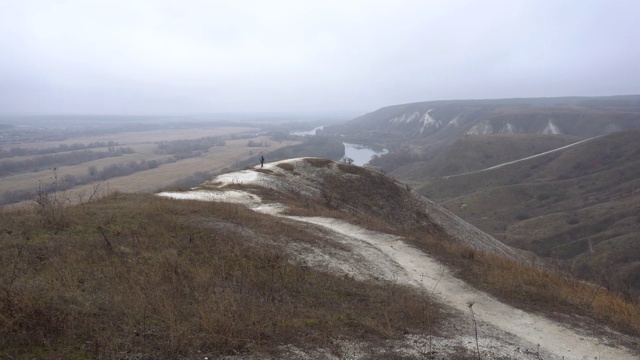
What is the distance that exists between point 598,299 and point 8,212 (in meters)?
20.9

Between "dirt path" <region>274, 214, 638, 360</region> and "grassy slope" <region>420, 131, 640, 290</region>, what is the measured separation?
33.0 m

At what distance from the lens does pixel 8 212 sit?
13.2m

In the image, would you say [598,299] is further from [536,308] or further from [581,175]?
[581,175]

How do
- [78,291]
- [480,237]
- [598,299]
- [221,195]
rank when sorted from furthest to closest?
1. [480,237]
2. [221,195]
3. [598,299]
4. [78,291]

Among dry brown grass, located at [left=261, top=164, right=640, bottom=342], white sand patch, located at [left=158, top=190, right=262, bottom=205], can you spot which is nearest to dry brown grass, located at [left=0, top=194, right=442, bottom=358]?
dry brown grass, located at [left=261, top=164, right=640, bottom=342]

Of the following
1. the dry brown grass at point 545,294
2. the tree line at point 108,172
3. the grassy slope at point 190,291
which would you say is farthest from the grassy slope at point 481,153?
the grassy slope at point 190,291

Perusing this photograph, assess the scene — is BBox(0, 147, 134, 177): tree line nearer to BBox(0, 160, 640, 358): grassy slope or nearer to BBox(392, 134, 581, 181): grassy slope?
BBox(0, 160, 640, 358): grassy slope

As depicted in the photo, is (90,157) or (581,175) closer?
(581,175)

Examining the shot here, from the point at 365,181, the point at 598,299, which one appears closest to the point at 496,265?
the point at 598,299

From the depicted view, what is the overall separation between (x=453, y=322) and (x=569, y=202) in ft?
336

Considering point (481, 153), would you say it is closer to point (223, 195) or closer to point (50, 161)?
point (223, 195)

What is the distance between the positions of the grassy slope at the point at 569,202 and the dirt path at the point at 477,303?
3305cm

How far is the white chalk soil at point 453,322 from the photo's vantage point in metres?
7.75

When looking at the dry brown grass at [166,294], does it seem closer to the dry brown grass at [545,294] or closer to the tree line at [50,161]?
the dry brown grass at [545,294]
